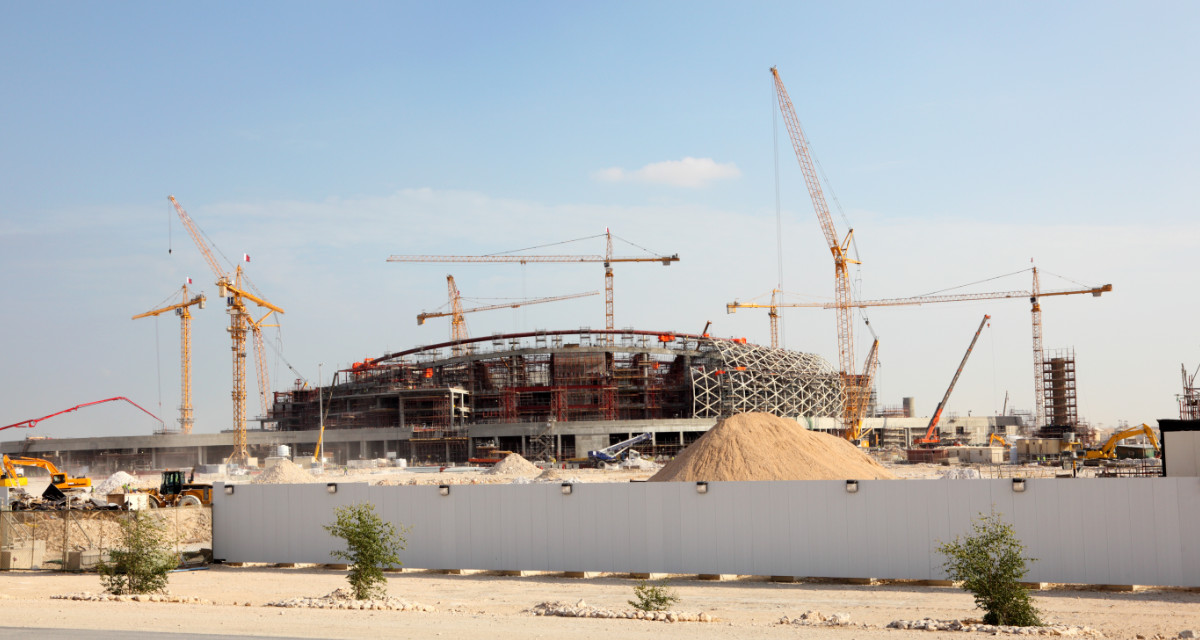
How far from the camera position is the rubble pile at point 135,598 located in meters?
24.9

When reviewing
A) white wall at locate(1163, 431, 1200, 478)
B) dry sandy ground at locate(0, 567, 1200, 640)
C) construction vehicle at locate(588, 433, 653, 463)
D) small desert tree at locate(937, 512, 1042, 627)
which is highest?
white wall at locate(1163, 431, 1200, 478)

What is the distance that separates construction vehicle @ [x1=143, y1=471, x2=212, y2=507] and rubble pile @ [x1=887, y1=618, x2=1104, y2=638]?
119ft

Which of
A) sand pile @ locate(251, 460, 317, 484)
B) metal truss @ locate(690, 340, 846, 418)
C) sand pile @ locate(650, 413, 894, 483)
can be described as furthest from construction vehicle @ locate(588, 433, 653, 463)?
sand pile @ locate(650, 413, 894, 483)

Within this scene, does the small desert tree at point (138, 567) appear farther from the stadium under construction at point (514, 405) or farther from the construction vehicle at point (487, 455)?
the stadium under construction at point (514, 405)

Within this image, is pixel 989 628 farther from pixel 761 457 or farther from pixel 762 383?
pixel 762 383

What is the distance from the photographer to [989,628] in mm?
19641

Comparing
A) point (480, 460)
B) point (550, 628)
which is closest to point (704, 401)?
point (480, 460)

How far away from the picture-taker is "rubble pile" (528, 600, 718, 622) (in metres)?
21.6

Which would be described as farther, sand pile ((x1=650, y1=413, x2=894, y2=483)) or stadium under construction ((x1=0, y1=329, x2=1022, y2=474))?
stadium under construction ((x1=0, y1=329, x2=1022, y2=474))

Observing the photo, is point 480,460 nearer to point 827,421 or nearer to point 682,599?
point 827,421

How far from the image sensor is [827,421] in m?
157

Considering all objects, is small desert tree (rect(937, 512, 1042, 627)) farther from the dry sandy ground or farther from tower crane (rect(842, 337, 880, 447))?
tower crane (rect(842, 337, 880, 447))

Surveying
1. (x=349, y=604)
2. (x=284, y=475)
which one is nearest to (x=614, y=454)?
(x=284, y=475)

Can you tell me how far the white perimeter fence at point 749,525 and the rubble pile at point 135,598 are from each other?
7.63 metres
